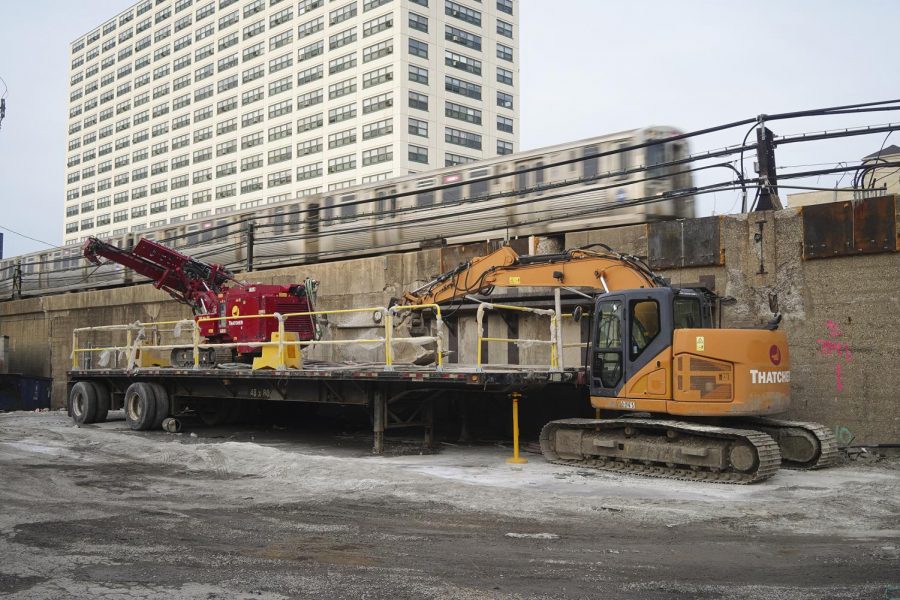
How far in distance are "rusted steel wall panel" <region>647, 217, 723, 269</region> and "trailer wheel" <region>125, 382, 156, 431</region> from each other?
10.4 meters

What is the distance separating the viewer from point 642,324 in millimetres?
11305

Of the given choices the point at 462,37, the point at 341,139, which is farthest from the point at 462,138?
the point at 341,139

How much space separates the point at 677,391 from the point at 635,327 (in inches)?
43.0

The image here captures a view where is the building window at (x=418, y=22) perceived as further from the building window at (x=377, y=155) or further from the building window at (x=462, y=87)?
the building window at (x=377, y=155)

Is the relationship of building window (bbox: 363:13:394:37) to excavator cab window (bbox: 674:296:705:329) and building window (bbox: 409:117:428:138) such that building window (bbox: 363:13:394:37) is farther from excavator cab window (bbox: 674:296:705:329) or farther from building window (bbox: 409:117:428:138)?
excavator cab window (bbox: 674:296:705:329)

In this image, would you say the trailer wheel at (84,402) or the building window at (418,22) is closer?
the trailer wheel at (84,402)

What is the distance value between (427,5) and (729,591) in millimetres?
67528

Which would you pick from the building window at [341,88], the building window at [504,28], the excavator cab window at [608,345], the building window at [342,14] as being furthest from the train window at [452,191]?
the building window at [504,28]

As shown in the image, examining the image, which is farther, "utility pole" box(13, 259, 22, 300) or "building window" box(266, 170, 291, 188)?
"building window" box(266, 170, 291, 188)

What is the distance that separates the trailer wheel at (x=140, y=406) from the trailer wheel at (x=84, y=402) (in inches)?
60.7

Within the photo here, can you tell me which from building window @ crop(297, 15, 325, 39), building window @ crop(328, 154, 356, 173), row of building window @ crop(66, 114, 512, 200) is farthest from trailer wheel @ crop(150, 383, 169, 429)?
building window @ crop(297, 15, 325, 39)

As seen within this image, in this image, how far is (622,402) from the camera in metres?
11.4

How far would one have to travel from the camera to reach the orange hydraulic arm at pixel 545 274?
12223 mm

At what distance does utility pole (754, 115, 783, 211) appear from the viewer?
43.5 feet
